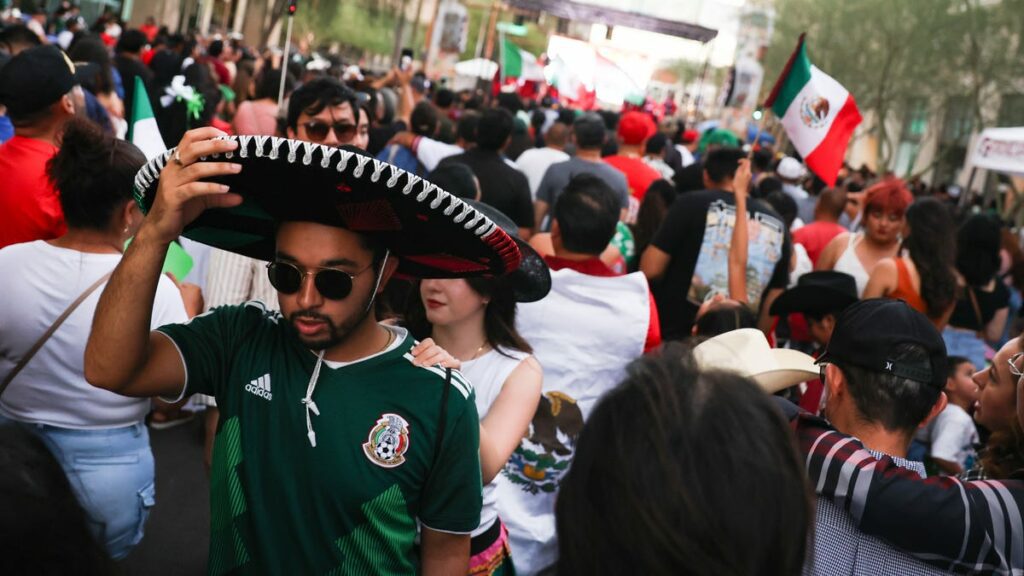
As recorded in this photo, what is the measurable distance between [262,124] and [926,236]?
408cm

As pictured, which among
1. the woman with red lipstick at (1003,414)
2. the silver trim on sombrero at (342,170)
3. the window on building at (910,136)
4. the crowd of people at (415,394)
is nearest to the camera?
the crowd of people at (415,394)

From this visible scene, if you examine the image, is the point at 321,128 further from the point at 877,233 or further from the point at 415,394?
the point at 877,233

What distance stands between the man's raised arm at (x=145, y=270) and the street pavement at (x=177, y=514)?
7.31 ft

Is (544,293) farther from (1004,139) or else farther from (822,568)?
(1004,139)

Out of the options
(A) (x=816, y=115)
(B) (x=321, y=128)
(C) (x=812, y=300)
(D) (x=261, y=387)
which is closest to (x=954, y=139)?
(A) (x=816, y=115)

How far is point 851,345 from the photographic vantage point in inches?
101

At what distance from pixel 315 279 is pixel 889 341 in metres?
1.40

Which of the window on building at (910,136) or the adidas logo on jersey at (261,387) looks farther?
the window on building at (910,136)

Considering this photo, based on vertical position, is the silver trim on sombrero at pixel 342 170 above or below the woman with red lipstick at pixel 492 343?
above

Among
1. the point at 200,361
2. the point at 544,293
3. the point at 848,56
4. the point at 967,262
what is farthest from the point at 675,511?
the point at 848,56

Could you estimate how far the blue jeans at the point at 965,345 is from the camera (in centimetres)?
595

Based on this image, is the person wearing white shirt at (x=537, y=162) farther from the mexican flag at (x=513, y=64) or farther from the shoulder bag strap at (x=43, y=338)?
the mexican flag at (x=513, y=64)

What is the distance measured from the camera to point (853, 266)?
5957 mm

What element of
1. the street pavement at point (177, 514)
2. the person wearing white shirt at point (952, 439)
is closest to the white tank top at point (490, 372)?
the street pavement at point (177, 514)
